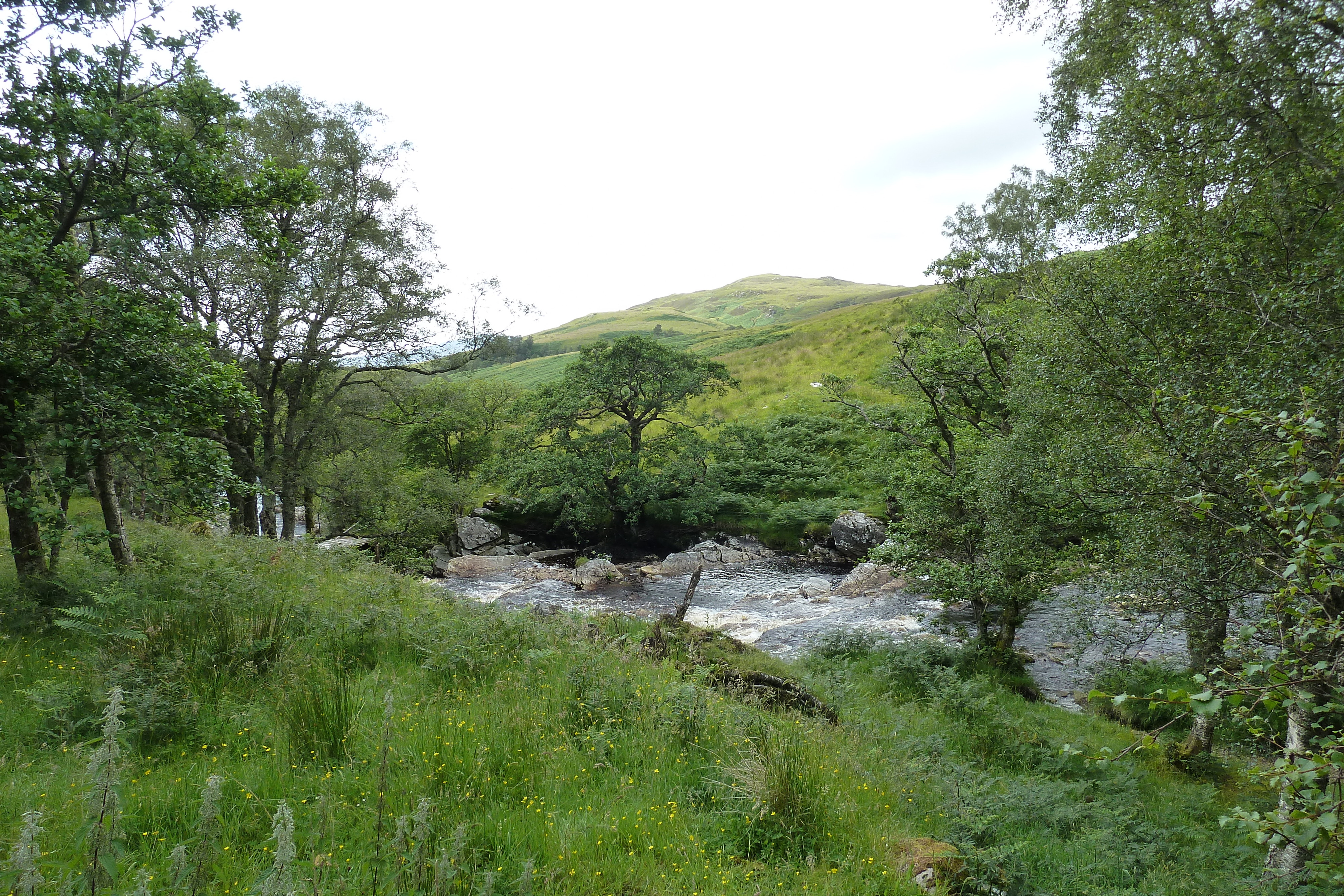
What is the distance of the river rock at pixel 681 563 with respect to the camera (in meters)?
25.0

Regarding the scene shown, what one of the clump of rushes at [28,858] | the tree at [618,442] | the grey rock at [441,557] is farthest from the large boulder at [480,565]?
the clump of rushes at [28,858]

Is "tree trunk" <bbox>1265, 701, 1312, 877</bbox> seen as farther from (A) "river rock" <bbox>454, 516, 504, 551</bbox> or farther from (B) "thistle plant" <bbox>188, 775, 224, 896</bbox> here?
(A) "river rock" <bbox>454, 516, 504, 551</bbox>

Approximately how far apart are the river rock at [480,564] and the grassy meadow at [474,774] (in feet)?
53.8

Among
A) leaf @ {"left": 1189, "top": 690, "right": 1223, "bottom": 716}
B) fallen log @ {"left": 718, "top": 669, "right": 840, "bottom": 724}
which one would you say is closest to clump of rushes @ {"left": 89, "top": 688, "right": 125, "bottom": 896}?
leaf @ {"left": 1189, "top": 690, "right": 1223, "bottom": 716}

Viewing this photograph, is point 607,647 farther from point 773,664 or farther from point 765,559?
point 765,559

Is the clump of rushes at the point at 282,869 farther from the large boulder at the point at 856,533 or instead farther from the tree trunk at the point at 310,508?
the large boulder at the point at 856,533

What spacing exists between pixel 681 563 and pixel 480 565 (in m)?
8.65

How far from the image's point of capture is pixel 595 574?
23.6 meters

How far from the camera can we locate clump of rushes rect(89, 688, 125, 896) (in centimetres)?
250

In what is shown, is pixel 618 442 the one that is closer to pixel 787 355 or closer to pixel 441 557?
pixel 441 557

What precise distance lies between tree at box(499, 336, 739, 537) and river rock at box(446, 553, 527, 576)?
8.31ft

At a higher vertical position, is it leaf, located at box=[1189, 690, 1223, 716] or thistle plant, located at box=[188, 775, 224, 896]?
leaf, located at box=[1189, 690, 1223, 716]

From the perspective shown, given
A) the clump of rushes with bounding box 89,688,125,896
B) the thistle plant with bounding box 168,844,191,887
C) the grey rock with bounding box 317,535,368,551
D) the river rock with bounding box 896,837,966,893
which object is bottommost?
the river rock with bounding box 896,837,966,893

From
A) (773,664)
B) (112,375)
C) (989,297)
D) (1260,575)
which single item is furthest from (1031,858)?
(989,297)
